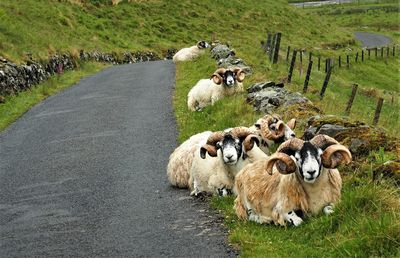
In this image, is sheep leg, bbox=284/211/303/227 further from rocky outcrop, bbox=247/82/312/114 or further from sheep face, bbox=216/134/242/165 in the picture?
rocky outcrop, bbox=247/82/312/114

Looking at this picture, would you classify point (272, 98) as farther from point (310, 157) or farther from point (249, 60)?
point (249, 60)

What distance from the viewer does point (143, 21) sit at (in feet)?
174

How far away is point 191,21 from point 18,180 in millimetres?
44698

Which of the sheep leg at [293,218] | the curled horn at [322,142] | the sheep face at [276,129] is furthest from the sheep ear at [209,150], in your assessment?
the curled horn at [322,142]

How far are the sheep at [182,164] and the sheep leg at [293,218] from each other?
3.69m

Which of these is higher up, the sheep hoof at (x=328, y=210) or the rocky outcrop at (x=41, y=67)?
the sheep hoof at (x=328, y=210)

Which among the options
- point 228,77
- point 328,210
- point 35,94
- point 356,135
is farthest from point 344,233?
point 35,94

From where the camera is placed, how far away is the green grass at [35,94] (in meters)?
22.3

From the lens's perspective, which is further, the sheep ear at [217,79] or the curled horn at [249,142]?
the sheep ear at [217,79]

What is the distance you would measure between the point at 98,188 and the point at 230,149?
3.86 metres

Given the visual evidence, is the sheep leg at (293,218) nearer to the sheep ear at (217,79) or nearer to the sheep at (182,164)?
the sheep at (182,164)

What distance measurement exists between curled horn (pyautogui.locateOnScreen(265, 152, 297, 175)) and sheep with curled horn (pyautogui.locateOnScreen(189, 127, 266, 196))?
186 centimetres

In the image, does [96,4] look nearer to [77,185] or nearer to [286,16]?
[286,16]

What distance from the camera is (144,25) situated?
52.2 meters
